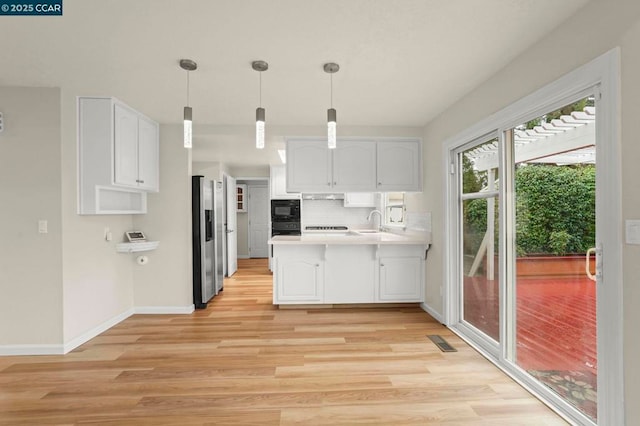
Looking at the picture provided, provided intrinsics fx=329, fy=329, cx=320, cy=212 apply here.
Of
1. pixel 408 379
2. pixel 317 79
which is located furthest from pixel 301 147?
pixel 408 379

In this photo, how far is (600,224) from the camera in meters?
1.69

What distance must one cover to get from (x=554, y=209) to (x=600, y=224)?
0.49 metres

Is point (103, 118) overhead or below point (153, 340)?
overhead

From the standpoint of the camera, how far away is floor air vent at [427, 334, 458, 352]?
9.68ft

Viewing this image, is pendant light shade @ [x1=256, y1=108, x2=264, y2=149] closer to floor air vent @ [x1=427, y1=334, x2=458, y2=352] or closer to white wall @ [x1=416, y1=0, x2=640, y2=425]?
white wall @ [x1=416, y1=0, x2=640, y2=425]

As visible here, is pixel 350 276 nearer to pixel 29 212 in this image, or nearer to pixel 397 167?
pixel 397 167

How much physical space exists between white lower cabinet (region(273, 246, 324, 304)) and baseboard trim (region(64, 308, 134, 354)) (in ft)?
5.73

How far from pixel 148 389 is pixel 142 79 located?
2.41m

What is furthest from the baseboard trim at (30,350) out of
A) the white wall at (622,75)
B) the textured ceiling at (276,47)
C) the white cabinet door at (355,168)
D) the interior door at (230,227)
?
the white wall at (622,75)

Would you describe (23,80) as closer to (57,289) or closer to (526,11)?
(57,289)

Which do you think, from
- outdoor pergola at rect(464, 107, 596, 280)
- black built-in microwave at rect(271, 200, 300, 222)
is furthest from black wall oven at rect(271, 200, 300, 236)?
outdoor pergola at rect(464, 107, 596, 280)

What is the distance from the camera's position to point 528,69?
2250 mm

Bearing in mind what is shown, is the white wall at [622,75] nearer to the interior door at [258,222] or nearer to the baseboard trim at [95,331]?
the baseboard trim at [95,331]

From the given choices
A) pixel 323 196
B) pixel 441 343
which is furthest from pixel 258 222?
pixel 441 343
